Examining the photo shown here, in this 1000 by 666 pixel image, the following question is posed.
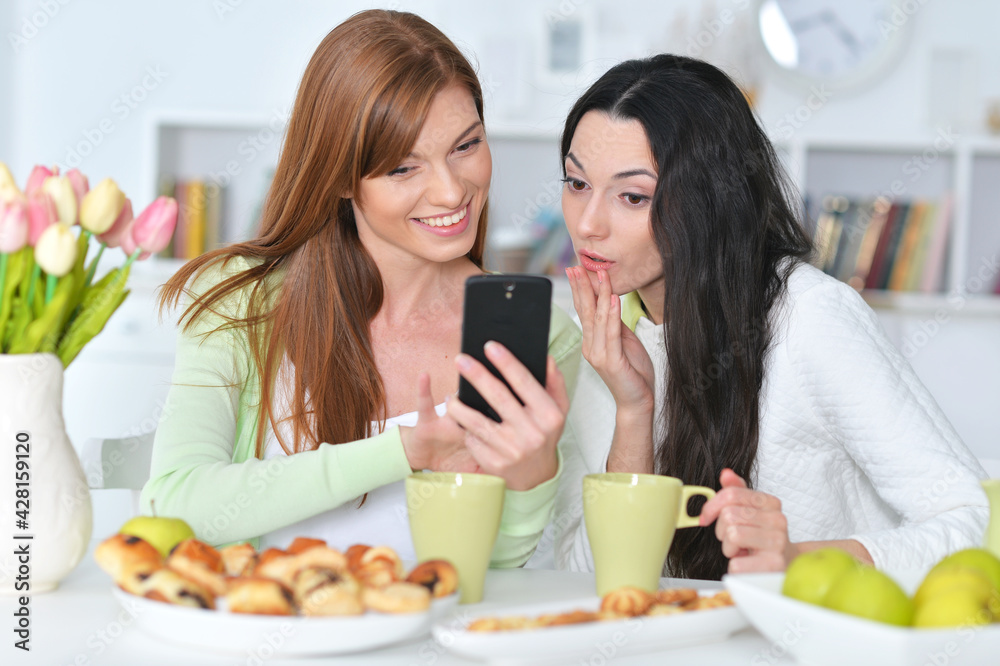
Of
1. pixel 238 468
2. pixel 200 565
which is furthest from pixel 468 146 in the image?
pixel 200 565

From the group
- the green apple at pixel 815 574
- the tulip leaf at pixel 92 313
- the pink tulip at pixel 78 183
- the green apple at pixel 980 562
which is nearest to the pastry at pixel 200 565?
the tulip leaf at pixel 92 313

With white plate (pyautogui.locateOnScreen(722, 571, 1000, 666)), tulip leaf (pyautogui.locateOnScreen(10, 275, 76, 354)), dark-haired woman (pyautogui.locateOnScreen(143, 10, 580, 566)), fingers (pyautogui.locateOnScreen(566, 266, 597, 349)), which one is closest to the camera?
white plate (pyautogui.locateOnScreen(722, 571, 1000, 666))

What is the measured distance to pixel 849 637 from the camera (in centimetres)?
64

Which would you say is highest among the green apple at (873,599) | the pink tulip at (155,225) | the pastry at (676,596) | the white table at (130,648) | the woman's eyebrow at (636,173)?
the woman's eyebrow at (636,173)

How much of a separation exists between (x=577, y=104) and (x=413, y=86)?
33 centimetres

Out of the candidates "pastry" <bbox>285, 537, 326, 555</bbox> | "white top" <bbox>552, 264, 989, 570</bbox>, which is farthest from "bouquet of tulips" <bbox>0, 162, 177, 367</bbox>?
"white top" <bbox>552, 264, 989, 570</bbox>

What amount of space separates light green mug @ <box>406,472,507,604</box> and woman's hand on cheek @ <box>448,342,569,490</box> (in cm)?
13

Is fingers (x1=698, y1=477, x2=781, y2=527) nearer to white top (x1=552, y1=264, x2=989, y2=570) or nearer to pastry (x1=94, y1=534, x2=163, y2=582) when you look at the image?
white top (x1=552, y1=264, x2=989, y2=570)

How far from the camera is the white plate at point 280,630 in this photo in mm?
680

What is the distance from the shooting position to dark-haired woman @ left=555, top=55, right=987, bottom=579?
4.27 ft

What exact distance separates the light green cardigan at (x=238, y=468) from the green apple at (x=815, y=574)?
1.32 feet

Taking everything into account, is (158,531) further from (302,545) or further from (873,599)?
(873,599)

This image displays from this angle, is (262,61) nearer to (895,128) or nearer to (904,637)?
(895,128)

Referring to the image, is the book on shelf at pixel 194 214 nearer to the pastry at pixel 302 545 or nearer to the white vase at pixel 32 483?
the white vase at pixel 32 483
